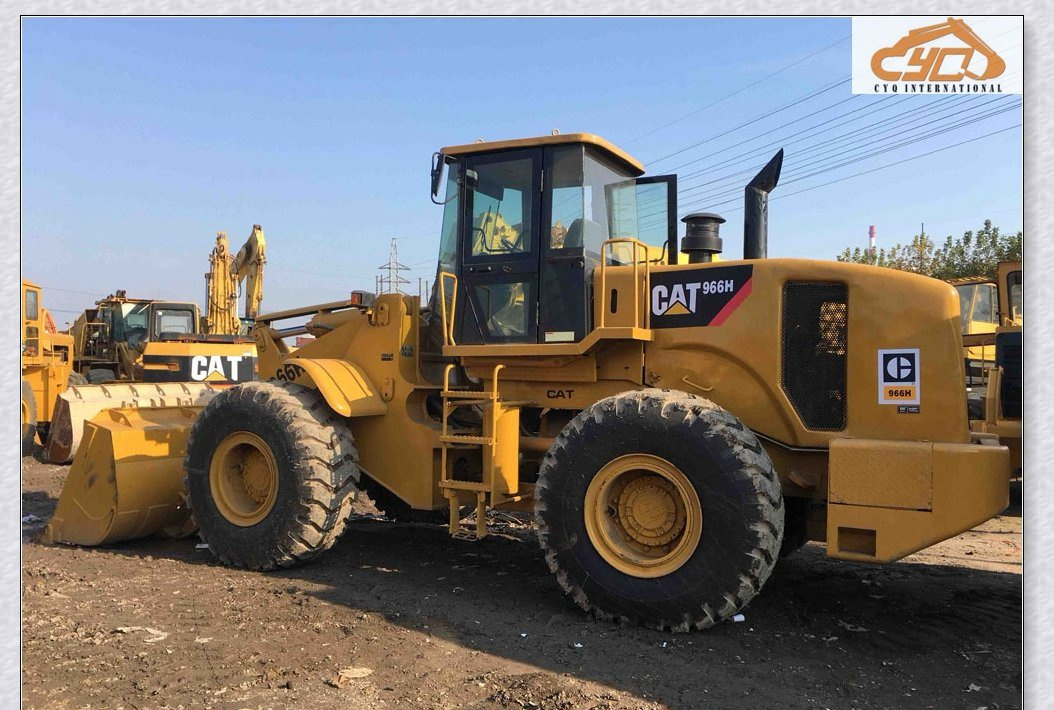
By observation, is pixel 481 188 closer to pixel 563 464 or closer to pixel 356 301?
pixel 356 301

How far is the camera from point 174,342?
15.3m

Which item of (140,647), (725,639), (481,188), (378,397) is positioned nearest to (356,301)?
(378,397)

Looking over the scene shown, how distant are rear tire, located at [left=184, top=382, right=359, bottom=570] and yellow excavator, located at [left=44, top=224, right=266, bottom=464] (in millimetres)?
5472

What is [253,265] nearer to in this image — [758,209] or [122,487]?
[122,487]

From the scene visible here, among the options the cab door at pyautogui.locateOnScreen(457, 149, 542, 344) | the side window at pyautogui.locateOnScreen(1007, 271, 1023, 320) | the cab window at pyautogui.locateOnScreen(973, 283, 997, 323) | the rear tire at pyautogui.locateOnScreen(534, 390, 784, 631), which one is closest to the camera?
the rear tire at pyautogui.locateOnScreen(534, 390, 784, 631)

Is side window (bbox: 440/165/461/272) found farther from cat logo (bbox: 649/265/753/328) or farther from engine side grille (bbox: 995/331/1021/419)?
engine side grille (bbox: 995/331/1021/419)

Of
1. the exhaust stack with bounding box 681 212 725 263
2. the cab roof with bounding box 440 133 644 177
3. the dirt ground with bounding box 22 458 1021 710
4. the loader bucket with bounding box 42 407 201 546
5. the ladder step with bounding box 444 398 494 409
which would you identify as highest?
the cab roof with bounding box 440 133 644 177

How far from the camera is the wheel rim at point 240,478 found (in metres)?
6.20

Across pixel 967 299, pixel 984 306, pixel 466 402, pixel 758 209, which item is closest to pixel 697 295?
pixel 758 209

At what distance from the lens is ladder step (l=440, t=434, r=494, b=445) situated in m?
5.50

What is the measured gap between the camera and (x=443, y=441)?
5770 millimetres

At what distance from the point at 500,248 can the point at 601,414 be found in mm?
1645

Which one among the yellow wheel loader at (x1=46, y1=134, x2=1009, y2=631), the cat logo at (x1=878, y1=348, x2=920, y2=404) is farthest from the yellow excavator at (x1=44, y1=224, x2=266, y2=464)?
the cat logo at (x1=878, y1=348, x2=920, y2=404)

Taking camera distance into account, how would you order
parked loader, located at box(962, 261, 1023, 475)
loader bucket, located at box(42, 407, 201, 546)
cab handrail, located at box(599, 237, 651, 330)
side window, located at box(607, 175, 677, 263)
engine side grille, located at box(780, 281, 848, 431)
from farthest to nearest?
loader bucket, located at box(42, 407, 201, 546) < side window, located at box(607, 175, 677, 263) < cab handrail, located at box(599, 237, 651, 330) < parked loader, located at box(962, 261, 1023, 475) < engine side grille, located at box(780, 281, 848, 431)
